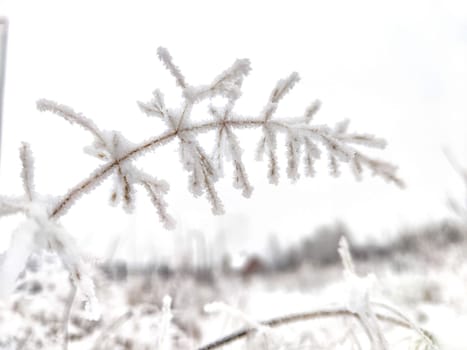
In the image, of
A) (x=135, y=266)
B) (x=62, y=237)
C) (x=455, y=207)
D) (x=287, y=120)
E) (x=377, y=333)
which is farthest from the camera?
(x=135, y=266)

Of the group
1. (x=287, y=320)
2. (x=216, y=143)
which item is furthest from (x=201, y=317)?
(x=216, y=143)

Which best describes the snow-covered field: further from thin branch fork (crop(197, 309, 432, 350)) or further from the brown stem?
the brown stem

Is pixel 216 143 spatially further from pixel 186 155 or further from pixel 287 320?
pixel 287 320

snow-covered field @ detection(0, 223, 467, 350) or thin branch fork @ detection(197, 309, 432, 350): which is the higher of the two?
snow-covered field @ detection(0, 223, 467, 350)

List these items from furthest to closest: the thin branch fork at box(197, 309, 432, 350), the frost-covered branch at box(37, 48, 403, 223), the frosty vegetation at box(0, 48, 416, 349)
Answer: the thin branch fork at box(197, 309, 432, 350) → the frost-covered branch at box(37, 48, 403, 223) → the frosty vegetation at box(0, 48, 416, 349)

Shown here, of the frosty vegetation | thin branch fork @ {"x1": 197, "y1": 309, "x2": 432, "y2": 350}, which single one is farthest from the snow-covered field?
the frosty vegetation

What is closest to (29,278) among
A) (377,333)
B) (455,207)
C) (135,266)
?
(455,207)

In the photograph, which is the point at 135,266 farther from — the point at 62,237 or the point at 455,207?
the point at 62,237
